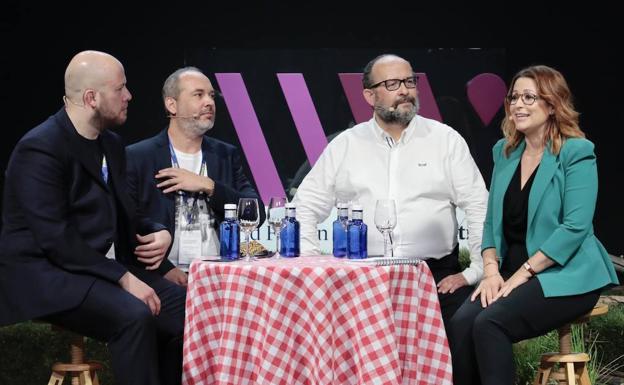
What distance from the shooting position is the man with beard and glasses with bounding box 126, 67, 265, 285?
420cm

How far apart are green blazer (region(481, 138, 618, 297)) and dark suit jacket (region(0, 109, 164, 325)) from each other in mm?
1612

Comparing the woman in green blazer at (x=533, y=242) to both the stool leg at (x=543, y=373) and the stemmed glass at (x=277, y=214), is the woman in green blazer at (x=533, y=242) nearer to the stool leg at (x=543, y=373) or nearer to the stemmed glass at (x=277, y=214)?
the stool leg at (x=543, y=373)

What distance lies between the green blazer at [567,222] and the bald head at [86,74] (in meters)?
1.76

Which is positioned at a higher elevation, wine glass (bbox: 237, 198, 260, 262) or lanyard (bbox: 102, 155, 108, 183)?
lanyard (bbox: 102, 155, 108, 183)

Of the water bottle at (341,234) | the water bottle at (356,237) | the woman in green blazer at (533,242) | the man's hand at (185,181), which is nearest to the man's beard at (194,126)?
the man's hand at (185,181)

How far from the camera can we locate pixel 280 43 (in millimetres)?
6199

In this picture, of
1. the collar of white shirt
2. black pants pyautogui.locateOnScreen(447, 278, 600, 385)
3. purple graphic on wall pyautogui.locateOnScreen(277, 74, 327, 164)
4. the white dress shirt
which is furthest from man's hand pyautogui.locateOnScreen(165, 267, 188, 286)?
purple graphic on wall pyautogui.locateOnScreen(277, 74, 327, 164)

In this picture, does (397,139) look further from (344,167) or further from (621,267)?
(621,267)

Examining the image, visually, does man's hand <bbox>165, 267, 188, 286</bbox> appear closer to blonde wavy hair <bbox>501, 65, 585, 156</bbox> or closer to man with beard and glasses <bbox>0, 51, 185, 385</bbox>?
man with beard and glasses <bbox>0, 51, 185, 385</bbox>

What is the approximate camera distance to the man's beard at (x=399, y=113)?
14.0 feet

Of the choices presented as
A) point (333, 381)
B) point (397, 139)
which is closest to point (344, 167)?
point (397, 139)

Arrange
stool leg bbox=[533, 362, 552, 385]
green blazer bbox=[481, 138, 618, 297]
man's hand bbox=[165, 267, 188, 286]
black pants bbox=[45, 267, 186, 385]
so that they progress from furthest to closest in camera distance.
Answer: man's hand bbox=[165, 267, 188, 286] → stool leg bbox=[533, 362, 552, 385] → green blazer bbox=[481, 138, 618, 297] → black pants bbox=[45, 267, 186, 385]

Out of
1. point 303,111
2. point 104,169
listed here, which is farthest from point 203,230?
point 303,111

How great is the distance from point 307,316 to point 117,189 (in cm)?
105
